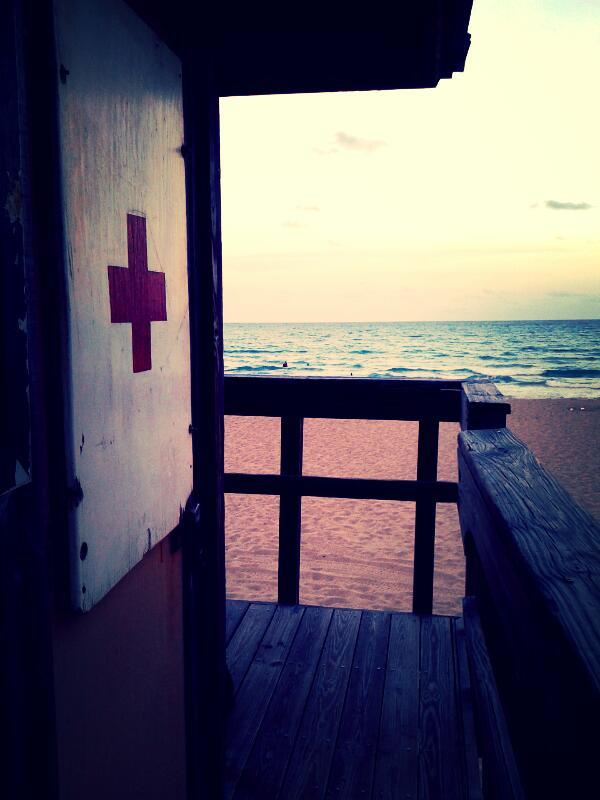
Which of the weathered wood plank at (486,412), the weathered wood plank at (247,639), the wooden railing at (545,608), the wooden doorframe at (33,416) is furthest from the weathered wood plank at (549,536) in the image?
the weathered wood plank at (247,639)

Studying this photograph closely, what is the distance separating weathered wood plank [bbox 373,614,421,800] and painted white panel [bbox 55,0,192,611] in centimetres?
132

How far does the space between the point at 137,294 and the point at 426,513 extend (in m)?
2.23

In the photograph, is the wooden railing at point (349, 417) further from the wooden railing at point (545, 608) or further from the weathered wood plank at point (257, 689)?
the wooden railing at point (545, 608)

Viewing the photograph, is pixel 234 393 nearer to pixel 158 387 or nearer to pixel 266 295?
pixel 158 387

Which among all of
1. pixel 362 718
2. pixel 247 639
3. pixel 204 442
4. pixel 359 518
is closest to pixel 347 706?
pixel 362 718

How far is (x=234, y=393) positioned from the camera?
3.09 m

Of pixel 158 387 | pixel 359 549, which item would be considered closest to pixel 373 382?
pixel 158 387

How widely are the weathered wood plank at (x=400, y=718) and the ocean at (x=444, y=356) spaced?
792 inches

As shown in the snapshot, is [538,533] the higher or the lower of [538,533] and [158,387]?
the lower

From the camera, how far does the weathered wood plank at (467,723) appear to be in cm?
210

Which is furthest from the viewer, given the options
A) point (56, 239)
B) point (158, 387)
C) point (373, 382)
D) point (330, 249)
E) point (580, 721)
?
point (330, 249)

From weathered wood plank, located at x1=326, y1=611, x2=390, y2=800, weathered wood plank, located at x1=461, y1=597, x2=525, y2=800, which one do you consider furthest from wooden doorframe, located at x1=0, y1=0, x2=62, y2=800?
weathered wood plank, located at x1=326, y1=611, x2=390, y2=800

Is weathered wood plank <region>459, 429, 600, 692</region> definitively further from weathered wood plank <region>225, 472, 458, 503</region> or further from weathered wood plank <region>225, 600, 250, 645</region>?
weathered wood plank <region>225, 600, 250, 645</region>

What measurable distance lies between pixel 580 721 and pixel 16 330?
0.81 meters
